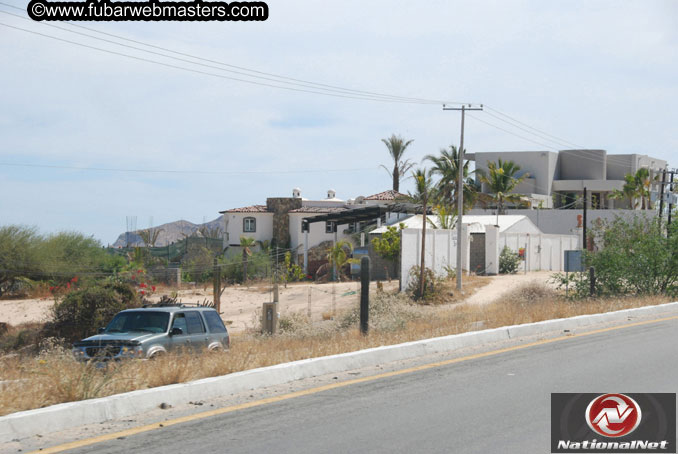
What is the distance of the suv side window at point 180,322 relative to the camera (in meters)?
15.3

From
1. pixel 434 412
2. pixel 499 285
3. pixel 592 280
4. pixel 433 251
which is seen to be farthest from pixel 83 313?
pixel 499 285

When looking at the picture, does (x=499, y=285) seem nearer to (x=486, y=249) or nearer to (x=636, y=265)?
(x=486, y=249)

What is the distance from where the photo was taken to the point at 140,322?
50.6ft

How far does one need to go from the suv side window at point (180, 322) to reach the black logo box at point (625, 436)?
27.9 feet

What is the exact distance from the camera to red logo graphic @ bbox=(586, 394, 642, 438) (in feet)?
24.6

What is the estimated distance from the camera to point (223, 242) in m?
64.0

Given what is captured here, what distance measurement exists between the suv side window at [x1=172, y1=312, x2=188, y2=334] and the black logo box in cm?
849

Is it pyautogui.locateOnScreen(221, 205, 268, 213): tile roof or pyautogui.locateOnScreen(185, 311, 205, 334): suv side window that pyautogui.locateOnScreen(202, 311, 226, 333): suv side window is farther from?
pyautogui.locateOnScreen(221, 205, 268, 213): tile roof

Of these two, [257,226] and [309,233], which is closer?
[309,233]

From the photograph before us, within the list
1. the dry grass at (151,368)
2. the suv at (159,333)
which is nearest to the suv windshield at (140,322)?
the suv at (159,333)

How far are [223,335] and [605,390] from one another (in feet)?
29.6

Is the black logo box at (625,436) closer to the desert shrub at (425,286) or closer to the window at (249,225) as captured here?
the desert shrub at (425,286)

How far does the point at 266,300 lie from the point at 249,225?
27953 mm

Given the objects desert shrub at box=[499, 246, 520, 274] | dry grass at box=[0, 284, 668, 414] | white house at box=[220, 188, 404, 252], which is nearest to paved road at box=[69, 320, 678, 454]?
dry grass at box=[0, 284, 668, 414]
